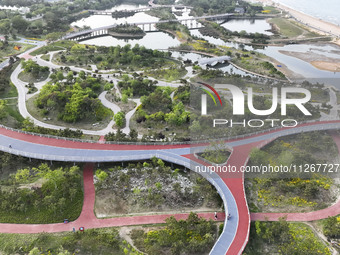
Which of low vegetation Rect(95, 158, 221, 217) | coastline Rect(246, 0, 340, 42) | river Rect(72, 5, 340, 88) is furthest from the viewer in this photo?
coastline Rect(246, 0, 340, 42)

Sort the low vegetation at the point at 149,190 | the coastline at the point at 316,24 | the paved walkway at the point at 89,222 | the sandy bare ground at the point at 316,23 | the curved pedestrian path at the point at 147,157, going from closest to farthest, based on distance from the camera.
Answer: the curved pedestrian path at the point at 147,157 → the paved walkway at the point at 89,222 → the low vegetation at the point at 149,190 → the coastline at the point at 316,24 → the sandy bare ground at the point at 316,23

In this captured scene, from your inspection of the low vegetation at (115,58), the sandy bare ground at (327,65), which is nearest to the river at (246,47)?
the sandy bare ground at (327,65)

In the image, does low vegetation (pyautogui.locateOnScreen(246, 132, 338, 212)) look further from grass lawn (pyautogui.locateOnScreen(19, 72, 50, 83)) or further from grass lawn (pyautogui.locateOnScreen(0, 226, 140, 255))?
grass lawn (pyautogui.locateOnScreen(19, 72, 50, 83))

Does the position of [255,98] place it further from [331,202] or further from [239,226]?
[239,226]

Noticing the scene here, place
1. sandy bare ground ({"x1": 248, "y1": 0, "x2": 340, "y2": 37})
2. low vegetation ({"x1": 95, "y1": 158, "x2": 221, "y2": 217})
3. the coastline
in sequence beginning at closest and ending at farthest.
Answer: low vegetation ({"x1": 95, "y1": 158, "x2": 221, "y2": 217}), the coastline, sandy bare ground ({"x1": 248, "y1": 0, "x2": 340, "y2": 37})

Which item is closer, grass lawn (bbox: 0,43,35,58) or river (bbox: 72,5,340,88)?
river (bbox: 72,5,340,88)

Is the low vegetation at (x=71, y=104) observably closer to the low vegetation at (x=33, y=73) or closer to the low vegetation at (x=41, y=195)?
the low vegetation at (x=33, y=73)

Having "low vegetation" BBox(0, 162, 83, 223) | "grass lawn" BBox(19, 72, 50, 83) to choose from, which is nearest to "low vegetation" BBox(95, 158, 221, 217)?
"low vegetation" BBox(0, 162, 83, 223)

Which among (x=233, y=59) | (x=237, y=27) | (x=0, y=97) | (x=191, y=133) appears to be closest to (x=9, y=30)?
(x=0, y=97)

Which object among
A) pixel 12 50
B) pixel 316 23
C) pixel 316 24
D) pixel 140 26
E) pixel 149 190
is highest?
pixel 316 23

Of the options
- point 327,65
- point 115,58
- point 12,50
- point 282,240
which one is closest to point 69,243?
point 282,240

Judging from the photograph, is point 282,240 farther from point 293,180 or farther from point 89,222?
point 89,222

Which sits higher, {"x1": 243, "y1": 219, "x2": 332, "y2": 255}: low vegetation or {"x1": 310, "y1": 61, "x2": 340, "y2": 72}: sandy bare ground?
Answer: {"x1": 310, "y1": 61, "x2": 340, "y2": 72}: sandy bare ground
